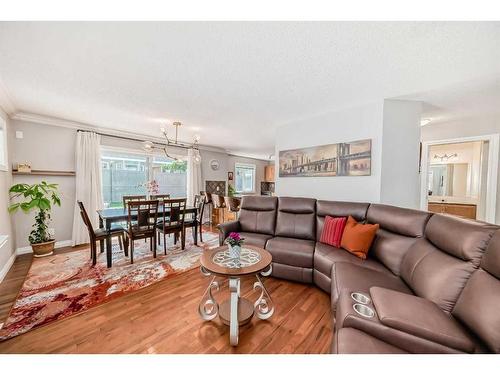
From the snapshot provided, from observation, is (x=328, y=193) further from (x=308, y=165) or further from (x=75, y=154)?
(x=75, y=154)

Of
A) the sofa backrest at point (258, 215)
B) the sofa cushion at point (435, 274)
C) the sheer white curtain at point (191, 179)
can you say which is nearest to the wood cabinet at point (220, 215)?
the sheer white curtain at point (191, 179)

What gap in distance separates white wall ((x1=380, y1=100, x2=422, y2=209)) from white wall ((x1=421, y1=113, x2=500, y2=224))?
3.91 ft

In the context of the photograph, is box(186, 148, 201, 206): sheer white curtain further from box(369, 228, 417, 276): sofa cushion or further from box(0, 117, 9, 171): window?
box(369, 228, 417, 276): sofa cushion

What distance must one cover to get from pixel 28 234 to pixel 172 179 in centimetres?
282

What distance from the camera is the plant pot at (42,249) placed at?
3.05m

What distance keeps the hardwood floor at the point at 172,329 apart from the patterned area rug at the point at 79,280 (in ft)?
0.45

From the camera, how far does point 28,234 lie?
10.7 ft

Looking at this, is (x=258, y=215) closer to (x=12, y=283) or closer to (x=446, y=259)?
(x=446, y=259)

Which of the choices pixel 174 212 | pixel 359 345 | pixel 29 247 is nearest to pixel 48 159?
pixel 29 247

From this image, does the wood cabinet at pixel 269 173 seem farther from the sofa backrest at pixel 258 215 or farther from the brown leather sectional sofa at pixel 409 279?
the brown leather sectional sofa at pixel 409 279

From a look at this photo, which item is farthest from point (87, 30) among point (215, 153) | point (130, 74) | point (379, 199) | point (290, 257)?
point (215, 153)

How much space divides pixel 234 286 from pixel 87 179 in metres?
3.84

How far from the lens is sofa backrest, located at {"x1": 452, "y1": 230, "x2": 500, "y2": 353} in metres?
0.86

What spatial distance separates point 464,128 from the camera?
3.12 metres
